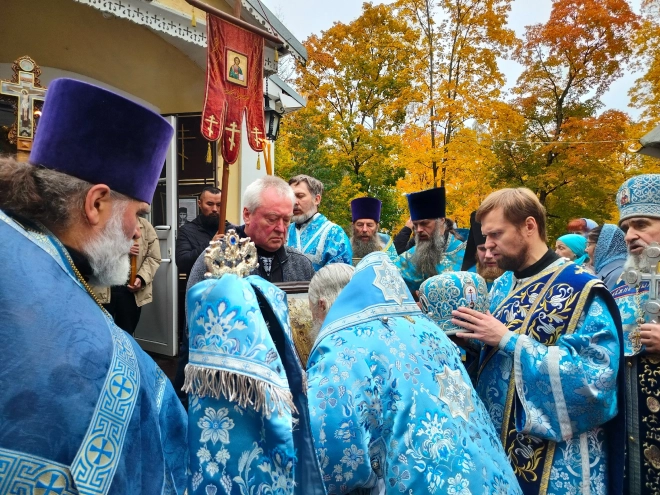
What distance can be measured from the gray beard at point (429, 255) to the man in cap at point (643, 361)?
2.33 metres

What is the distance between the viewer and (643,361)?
8.57 feet

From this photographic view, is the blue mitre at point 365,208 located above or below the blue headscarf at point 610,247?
above

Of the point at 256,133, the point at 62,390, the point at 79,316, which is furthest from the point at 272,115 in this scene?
the point at 62,390

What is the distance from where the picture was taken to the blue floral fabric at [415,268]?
202 inches

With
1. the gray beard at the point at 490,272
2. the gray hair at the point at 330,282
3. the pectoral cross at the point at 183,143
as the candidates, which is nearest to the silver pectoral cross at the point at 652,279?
the gray hair at the point at 330,282

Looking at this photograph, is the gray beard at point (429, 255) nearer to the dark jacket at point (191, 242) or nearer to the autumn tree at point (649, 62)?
the dark jacket at point (191, 242)

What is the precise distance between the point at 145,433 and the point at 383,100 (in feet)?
46.2

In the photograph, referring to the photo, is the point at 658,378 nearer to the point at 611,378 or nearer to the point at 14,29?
the point at 611,378

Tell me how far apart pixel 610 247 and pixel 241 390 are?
4.20 meters

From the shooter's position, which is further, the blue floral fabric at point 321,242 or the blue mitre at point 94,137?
the blue floral fabric at point 321,242

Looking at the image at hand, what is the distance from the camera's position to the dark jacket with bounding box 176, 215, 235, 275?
471 centimetres

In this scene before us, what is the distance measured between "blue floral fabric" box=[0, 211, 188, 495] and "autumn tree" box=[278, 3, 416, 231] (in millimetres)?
12866

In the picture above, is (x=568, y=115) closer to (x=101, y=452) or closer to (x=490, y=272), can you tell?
(x=490, y=272)

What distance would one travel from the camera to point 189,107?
24.5 feet
